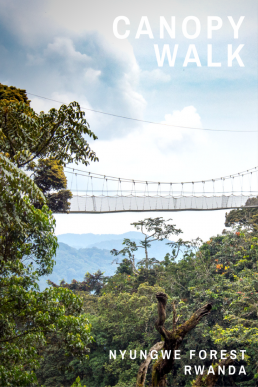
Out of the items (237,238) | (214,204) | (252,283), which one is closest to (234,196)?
(214,204)

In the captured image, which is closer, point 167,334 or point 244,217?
point 167,334

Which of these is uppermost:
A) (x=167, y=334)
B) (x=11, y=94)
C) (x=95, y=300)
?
(x=11, y=94)

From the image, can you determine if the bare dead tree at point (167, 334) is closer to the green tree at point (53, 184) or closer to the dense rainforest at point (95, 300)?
the dense rainforest at point (95, 300)

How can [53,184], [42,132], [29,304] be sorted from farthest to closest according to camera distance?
[53,184], [42,132], [29,304]

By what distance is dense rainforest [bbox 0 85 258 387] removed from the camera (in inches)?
130

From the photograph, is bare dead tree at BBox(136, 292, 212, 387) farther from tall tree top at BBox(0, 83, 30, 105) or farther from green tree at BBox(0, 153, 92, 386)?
tall tree top at BBox(0, 83, 30, 105)

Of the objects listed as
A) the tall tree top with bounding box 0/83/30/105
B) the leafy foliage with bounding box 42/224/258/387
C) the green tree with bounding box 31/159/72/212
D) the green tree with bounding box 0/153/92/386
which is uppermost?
the tall tree top with bounding box 0/83/30/105

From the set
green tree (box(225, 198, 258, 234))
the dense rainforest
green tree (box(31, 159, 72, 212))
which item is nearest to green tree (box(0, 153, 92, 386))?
the dense rainforest

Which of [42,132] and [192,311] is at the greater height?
[42,132]

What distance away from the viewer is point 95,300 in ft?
52.7

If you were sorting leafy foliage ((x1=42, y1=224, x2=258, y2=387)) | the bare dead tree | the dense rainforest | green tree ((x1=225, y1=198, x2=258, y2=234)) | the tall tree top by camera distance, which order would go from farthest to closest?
1. green tree ((x1=225, y1=198, x2=258, y2=234))
2. leafy foliage ((x1=42, y1=224, x2=258, y2=387))
3. the tall tree top
4. the dense rainforest
5. the bare dead tree

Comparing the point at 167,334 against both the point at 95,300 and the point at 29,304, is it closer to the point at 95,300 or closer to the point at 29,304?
the point at 29,304

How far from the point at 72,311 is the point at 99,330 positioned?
8.66 metres

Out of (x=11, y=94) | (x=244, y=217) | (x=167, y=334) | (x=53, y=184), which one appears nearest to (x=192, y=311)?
(x=53, y=184)
